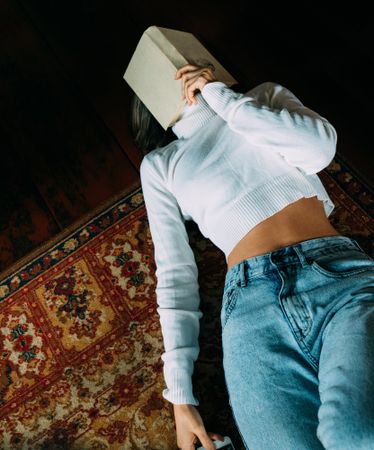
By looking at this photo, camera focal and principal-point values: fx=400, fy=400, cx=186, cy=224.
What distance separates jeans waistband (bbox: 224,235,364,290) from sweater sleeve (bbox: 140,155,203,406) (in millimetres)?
156

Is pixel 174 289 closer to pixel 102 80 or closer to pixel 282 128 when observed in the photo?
pixel 282 128

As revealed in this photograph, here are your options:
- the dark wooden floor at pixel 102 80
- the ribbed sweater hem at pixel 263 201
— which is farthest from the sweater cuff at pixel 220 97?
the dark wooden floor at pixel 102 80

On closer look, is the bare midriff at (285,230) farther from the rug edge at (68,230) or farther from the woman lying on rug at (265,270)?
the rug edge at (68,230)

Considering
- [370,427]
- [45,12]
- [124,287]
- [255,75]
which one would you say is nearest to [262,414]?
[370,427]

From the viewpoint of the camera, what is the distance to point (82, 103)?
1326 millimetres

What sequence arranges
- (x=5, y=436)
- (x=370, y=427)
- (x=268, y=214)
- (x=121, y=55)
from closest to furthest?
(x=370, y=427), (x=268, y=214), (x=5, y=436), (x=121, y=55)

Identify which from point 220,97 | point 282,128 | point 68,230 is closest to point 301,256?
point 282,128

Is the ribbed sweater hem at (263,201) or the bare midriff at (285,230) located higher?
the ribbed sweater hem at (263,201)

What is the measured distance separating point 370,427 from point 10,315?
36.3 inches

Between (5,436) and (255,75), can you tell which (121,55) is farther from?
(5,436)

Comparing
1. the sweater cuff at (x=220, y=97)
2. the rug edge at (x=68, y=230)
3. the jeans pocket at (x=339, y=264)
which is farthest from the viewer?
the rug edge at (x=68, y=230)

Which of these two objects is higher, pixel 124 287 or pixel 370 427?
pixel 124 287

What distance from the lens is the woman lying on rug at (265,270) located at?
627 mm

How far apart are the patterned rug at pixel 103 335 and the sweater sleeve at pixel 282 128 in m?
0.33
